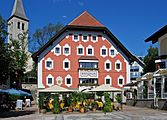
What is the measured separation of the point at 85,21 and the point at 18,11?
5057 cm

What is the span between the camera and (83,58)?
51125 millimetres

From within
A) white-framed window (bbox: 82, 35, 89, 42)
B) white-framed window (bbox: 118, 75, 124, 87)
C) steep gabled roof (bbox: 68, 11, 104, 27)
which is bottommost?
white-framed window (bbox: 118, 75, 124, 87)

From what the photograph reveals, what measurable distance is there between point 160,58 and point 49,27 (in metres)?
42.1

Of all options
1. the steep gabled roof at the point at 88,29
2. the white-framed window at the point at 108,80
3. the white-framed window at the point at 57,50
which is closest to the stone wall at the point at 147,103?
the white-framed window at the point at 108,80

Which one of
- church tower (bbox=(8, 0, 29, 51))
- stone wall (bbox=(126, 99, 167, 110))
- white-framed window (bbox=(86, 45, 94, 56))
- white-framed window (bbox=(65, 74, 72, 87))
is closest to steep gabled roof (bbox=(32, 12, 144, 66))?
white-framed window (bbox=(86, 45, 94, 56))

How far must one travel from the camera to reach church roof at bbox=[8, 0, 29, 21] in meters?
97.2

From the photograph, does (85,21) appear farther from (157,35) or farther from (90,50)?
(157,35)

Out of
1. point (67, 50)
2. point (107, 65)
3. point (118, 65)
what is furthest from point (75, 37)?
point (118, 65)

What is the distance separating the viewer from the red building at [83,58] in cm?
5081

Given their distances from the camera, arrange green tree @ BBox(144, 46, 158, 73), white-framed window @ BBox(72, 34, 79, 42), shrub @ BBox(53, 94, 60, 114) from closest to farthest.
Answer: shrub @ BBox(53, 94, 60, 114)
white-framed window @ BBox(72, 34, 79, 42)
green tree @ BBox(144, 46, 158, 73)

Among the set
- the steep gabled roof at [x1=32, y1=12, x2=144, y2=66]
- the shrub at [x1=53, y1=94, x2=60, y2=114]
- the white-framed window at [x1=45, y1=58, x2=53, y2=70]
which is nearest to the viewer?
the shrub at [x1=53, y1=94, x2=60, y2=114]

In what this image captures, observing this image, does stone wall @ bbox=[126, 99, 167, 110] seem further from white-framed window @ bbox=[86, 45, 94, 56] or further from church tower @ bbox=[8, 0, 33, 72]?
church tower @ bbox=[8, 0, 33, 72]

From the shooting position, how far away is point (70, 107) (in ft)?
96.9

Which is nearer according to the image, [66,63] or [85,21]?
[66,63]
